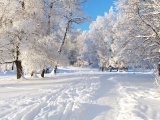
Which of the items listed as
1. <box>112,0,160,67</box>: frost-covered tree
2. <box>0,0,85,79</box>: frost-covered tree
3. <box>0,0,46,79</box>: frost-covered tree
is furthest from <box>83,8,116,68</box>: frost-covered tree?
<box>0,0,46,79</box>: frost-covered tree

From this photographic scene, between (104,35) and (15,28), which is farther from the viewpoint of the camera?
(104,35)

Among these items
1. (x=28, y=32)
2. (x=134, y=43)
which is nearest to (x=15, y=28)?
(x=28, y=32)

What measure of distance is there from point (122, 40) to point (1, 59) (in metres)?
10.1

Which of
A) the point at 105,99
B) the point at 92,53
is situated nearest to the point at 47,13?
the point at 105,99

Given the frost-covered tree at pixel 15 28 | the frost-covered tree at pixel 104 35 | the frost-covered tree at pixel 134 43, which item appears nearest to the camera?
the frost-covered tree at pixel 15 28

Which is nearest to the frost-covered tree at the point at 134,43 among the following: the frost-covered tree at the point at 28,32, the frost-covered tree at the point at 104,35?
the frost-covered tree at the point at 28,32

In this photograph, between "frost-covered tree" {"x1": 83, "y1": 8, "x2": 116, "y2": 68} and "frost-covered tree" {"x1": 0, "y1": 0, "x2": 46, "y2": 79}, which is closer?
"frost-covered tree" {"x1": 0, "y1": 0, "x2": 46, "y2": 79}

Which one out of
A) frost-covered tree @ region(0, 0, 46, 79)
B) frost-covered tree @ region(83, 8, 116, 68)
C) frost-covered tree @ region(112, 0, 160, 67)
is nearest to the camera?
frost-covered tree @ region(0, 0, 46, 79)

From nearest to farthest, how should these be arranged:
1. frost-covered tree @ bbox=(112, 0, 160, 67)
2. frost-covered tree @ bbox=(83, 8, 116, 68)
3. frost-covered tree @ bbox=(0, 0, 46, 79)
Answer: frost-covered tree @ bbox=(0, 0, 46, 79)
frost-covered tree @ bbox=(112, 0, 160, 67)
frost-covered tree @ bbox=(83, 8, 116, 68)

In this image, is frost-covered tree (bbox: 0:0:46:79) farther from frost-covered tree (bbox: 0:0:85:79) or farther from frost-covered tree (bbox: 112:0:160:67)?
frost-covered tree (bbox: 112:0:160:67)

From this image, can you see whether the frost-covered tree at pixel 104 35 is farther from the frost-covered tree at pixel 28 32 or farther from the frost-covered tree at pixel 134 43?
the frost-covered tree at pixel 28 32

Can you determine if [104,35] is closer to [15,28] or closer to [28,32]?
[28,32]

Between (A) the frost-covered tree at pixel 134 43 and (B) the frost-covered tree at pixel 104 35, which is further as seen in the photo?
(B) the frost-covered tree at pixel 104 35

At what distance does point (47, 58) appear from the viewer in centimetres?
1955
